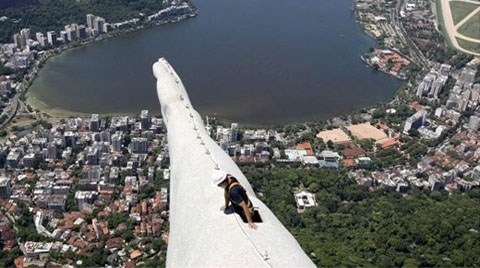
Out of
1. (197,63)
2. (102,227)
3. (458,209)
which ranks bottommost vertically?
(102,227)

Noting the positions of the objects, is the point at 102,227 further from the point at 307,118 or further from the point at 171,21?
the point at 171,21

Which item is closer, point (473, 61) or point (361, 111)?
point (361, 111)

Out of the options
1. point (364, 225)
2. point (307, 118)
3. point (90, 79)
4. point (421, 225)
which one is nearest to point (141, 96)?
point (90, 79)

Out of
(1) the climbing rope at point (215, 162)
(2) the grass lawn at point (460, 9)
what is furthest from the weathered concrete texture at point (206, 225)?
(2) the grass lawn at point (460, 9)

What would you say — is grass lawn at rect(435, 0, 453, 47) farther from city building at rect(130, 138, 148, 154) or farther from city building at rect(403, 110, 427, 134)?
city building at rect(130, 138, 148, 154)

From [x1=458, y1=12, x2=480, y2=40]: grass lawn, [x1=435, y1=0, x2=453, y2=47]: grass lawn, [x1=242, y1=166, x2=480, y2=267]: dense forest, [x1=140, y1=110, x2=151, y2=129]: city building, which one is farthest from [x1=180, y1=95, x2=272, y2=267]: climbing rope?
[x1=458, y1=12, x2=480, y2=40]: grass lawn

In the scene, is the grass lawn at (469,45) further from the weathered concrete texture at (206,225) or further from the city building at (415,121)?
the weathered concrete texture at (206,225)

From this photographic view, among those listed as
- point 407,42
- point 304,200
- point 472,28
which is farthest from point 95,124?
point 472,28
